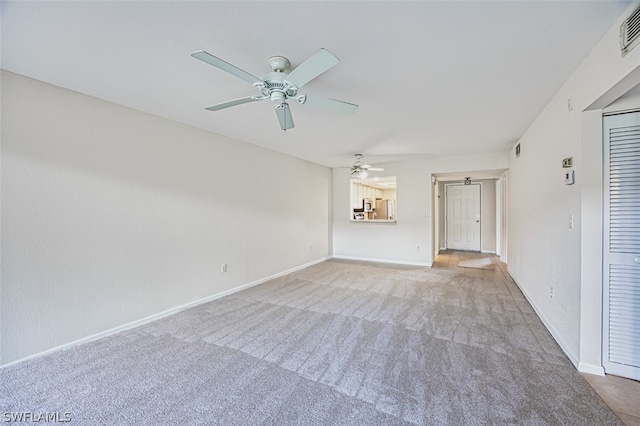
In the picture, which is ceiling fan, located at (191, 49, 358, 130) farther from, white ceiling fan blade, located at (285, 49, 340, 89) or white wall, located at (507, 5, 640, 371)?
white wall, located at (507, 5, 640, 371)

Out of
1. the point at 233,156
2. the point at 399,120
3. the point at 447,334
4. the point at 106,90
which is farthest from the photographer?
the point at 233,156

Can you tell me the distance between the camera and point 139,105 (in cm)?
280

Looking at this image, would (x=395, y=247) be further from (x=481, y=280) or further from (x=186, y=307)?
(x=186, y=307)

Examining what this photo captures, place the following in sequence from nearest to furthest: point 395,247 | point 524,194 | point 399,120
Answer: point 399,120 < point 524,194 < point 395,247

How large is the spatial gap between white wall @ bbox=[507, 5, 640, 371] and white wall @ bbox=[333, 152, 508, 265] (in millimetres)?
2290

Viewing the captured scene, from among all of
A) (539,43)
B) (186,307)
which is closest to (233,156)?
(186,307)

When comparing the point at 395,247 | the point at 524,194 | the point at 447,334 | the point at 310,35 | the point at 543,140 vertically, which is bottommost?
the point at 447,334

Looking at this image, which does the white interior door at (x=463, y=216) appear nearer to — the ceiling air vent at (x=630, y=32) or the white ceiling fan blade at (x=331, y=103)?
the ceiling air vent at (x=630, y=32)

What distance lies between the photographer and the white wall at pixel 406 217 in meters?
5.41

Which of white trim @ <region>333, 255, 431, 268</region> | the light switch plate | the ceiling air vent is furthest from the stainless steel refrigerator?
the ceiling air vent

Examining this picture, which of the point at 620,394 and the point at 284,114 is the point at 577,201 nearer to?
the point at 620,394

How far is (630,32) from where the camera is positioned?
145cm

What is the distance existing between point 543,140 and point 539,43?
160 cm

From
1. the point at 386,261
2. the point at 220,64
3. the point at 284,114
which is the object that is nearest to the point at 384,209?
the point at 386,261
